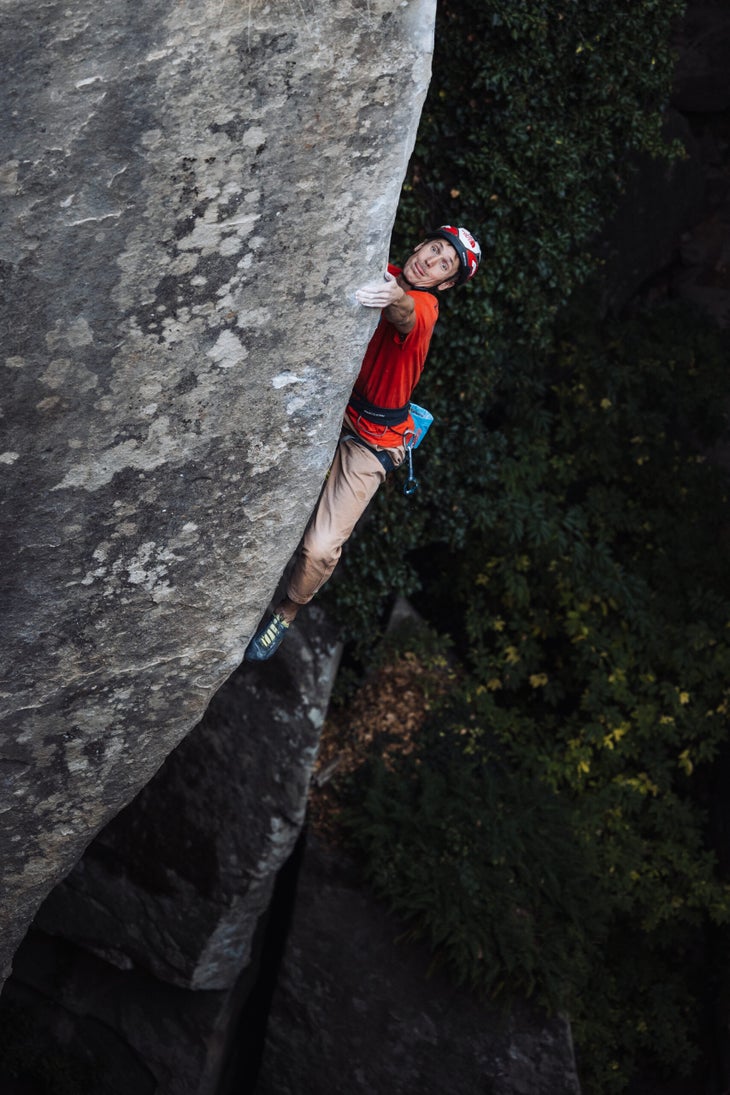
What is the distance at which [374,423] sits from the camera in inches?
151

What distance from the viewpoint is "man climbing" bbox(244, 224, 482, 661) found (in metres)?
3.54

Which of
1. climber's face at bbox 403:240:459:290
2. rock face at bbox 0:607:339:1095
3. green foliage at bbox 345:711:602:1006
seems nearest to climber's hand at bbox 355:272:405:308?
climber's face at bbox 403:240:459:290

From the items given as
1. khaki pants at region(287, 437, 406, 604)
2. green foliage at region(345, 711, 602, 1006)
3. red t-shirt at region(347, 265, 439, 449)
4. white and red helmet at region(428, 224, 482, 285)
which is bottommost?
green foliage at region(345, 711, 602, 1006)

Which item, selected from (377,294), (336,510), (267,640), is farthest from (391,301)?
(267,640)

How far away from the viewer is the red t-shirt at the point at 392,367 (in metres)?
3.55

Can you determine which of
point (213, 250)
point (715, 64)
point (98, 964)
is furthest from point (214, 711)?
point (715, 64)

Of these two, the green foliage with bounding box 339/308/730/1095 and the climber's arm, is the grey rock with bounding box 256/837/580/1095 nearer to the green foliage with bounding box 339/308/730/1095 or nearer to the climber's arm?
the green foliage with bounding box 339/308/730/1095

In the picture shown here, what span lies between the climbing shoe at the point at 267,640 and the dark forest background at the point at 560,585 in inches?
83.9

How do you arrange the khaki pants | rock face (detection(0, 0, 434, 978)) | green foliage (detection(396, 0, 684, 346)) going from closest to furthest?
1. rock face (detection(0, 0, 434, 978))
2. the khaki pants
3. green foliage (detection(396, 0, 684, 346))

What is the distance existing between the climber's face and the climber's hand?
1.13 feet

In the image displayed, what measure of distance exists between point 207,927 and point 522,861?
6.05 ft

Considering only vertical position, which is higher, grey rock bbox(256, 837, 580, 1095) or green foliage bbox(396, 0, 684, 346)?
green foliage bbox(396, 0, 684, 346)

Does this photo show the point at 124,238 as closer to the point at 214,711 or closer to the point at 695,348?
the point at 214,711

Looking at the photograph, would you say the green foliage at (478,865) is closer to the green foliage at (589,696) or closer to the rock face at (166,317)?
the green foliage at (589,696)
